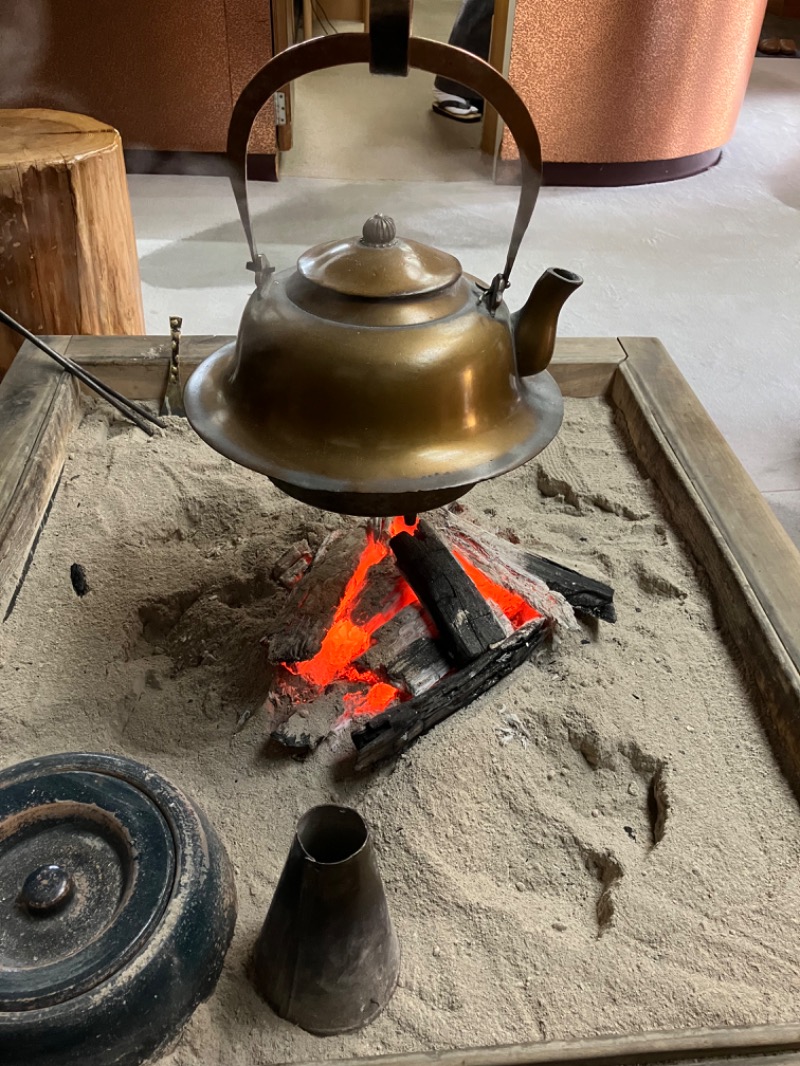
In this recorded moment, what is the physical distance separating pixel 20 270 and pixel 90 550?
0.96 meters

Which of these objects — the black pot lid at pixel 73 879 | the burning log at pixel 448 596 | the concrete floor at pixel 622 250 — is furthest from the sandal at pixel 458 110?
the black pot lid at pixel 73 879

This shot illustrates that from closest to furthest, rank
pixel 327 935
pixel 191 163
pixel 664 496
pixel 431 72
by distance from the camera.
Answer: pixel 327 935
pixel 431 72
pixel 664 496
pixel 191 163

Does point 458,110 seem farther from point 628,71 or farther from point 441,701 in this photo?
point 441,701

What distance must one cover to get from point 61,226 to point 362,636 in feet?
4.91

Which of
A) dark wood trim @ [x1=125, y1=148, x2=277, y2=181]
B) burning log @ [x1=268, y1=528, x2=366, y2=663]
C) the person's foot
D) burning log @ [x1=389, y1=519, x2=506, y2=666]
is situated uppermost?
burning log @ [x1=389, y1=519, x2=506, y2=666]

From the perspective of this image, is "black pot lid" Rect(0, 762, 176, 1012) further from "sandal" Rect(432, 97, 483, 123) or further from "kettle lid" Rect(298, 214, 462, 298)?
"sandal" Rect(432, 97, 483, 123)

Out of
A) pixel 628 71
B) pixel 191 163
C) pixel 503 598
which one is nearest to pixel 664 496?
pixel 503 598

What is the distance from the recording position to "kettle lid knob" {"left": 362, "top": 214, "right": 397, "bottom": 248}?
1327 mm

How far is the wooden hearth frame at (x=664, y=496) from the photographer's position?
1.14m

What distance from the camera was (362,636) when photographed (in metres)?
1.70

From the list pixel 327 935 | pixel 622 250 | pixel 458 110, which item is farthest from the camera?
pixel 458 110

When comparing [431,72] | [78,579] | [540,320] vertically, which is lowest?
[78,579]

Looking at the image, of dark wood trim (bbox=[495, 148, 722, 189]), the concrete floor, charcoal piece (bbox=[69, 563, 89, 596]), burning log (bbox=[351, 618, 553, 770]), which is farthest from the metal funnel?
dark wood trim (bbox=[495, 148, 722, 189])

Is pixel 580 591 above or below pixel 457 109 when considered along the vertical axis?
above
